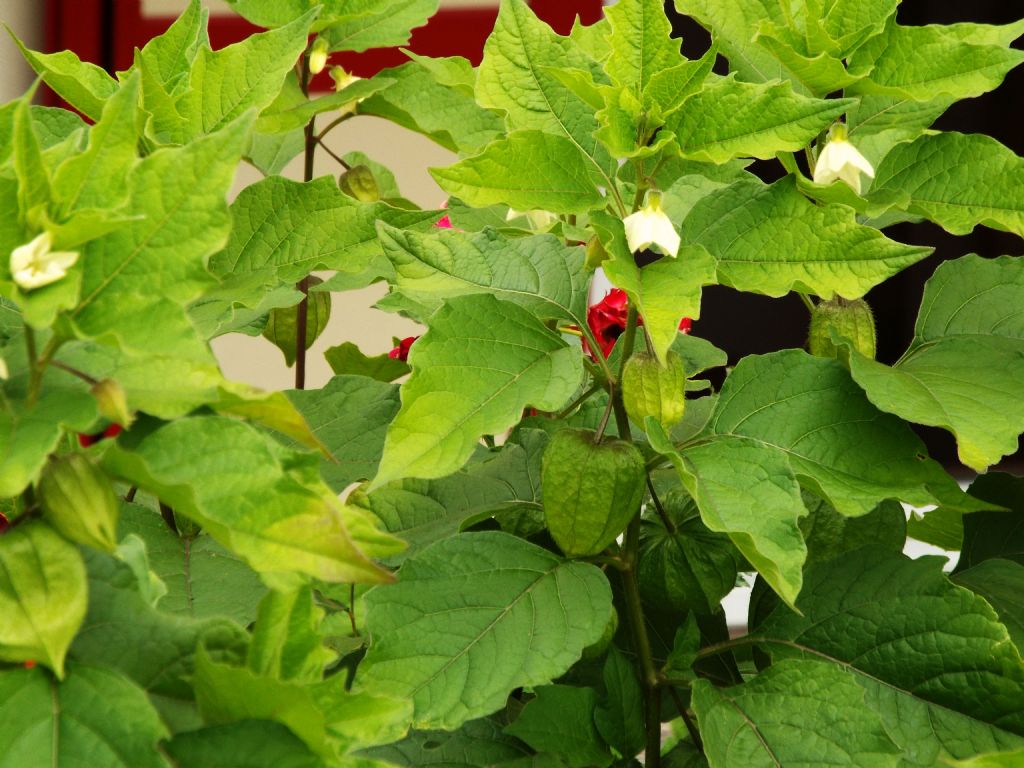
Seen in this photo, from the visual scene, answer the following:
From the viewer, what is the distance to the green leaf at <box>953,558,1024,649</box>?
0.55 m

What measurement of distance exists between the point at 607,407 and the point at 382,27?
31 centimetres

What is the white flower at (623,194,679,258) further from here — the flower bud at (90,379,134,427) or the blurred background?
the blurred background

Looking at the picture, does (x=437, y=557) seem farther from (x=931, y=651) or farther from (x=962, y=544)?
(x=962, y=544)

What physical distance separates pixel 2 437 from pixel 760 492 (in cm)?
27

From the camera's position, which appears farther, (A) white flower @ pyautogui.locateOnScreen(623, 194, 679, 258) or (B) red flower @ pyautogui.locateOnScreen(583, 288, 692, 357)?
(B) red flower @ pyautogui.locateOnScreen(583, 288, 692, 357)

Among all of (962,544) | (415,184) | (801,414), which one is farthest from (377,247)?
(415,184)

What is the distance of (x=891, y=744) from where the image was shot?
1.52 ft

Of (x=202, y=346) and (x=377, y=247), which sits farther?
(x=377, y=247)

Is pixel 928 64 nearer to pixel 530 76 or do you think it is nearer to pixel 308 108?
pixel 530 76

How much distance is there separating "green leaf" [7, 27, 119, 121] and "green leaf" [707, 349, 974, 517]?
0.31 meters

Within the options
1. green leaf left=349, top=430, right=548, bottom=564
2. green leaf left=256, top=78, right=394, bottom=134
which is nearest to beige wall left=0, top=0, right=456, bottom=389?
green leaf left=256, top=78, right=394, bottom=134

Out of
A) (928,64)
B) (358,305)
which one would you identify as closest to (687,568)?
(928,64)

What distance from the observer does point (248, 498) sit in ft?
1.06

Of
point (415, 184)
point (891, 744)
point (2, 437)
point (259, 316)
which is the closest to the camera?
point (2, 437)
